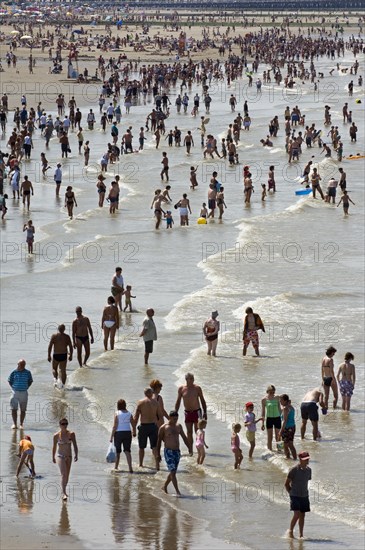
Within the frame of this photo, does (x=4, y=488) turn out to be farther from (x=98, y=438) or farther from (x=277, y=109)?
(x=277, y=109)

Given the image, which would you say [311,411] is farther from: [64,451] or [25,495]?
[25,495]

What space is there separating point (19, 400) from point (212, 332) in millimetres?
4559

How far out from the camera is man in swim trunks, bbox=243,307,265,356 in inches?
817

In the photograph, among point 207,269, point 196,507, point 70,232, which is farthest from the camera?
point 70,232

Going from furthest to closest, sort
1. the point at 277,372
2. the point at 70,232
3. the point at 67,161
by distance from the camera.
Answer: the point at 67,161 → the point at 70,232 → the point at 277,372

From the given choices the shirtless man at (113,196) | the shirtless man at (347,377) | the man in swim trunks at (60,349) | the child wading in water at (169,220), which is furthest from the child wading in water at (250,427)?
the shirtless man at (113,196)

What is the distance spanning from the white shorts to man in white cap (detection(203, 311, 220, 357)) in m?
4.21

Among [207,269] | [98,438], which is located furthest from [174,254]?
[98,438]

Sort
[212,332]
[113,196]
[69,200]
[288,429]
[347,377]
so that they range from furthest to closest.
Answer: [113,196] < [69,200] < [212,332] < [347,377] < [288,429]

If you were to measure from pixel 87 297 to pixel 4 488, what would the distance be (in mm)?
10666

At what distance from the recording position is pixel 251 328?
20.9 meters

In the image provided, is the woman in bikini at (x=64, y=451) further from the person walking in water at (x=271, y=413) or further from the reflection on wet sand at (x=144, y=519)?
the person walking in water at (x=271, y=413)

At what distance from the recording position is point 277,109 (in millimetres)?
63812

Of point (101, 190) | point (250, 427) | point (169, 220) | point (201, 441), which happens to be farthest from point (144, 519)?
point (101, 190)
